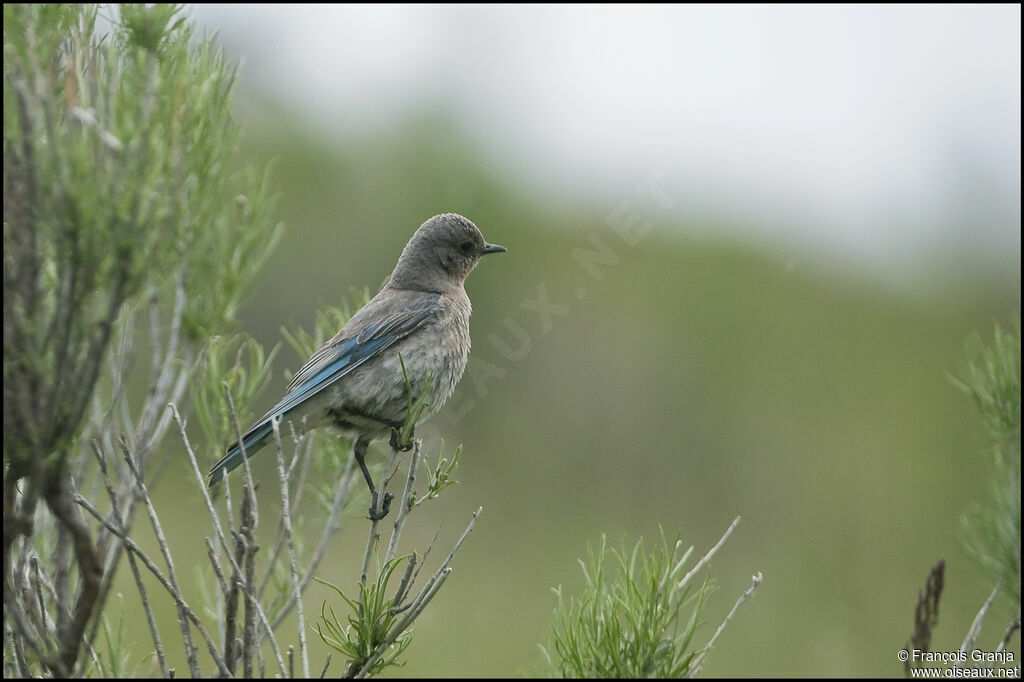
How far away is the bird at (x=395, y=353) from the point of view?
432cm

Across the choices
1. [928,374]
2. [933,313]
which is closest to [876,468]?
[928,374]

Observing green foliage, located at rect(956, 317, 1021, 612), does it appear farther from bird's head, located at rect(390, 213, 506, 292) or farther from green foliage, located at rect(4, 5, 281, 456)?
bird's head, located at rect(390, 213, 506, 292)

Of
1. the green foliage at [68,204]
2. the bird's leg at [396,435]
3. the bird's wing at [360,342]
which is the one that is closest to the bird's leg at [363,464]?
the bird's leg at [396,435]

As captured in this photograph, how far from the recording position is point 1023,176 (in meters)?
7.49

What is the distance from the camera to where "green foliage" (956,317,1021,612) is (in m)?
2.96

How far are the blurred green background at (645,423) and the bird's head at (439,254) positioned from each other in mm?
1364

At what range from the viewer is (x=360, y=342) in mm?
4605

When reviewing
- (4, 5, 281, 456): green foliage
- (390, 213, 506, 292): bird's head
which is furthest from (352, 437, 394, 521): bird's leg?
(4, 5, 281, 456): green foliage

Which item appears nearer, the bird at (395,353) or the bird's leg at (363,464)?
the bird's leg at (363,464)

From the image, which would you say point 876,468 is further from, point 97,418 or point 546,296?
point 97,418

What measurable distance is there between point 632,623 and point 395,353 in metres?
2.50

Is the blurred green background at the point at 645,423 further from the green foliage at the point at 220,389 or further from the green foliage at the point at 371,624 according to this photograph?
the green foliage at the point at 371,624

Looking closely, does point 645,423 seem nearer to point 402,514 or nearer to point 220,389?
point 220,389

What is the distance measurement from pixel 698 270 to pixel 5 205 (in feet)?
22.4
